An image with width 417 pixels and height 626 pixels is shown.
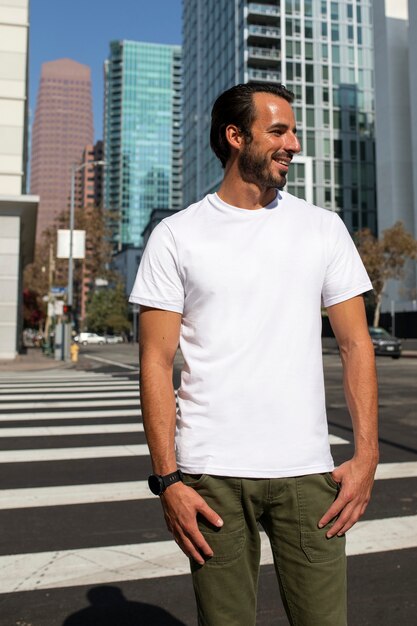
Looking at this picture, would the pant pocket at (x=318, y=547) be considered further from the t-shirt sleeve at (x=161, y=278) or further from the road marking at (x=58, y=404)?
the road marking at (x=58, y=404)

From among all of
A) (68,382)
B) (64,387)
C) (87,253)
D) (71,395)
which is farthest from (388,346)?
(87,253)

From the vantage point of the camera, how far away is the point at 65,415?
9.53 m

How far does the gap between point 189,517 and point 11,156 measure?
83.3ft

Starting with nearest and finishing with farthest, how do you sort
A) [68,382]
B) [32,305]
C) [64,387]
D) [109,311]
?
[64,387], [68,382], [32,305], [109,311]

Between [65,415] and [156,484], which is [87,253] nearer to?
[65,415]

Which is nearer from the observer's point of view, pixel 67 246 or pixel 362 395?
pixel 362 395

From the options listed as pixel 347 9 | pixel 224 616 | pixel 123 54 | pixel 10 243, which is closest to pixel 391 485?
pixel 224 616

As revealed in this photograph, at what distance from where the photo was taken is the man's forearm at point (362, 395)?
180cm

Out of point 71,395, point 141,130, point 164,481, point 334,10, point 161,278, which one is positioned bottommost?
point 71,395

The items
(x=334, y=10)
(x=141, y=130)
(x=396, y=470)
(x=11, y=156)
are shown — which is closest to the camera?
(x=396, y=470)

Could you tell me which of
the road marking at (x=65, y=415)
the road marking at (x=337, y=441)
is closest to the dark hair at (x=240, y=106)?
the road marking at (x=337, y=441)

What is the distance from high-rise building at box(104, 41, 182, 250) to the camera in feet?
576

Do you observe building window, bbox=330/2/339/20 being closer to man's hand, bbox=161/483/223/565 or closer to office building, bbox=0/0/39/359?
office building, bbox=0/0/39/359

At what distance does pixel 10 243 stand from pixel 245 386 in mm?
24312
